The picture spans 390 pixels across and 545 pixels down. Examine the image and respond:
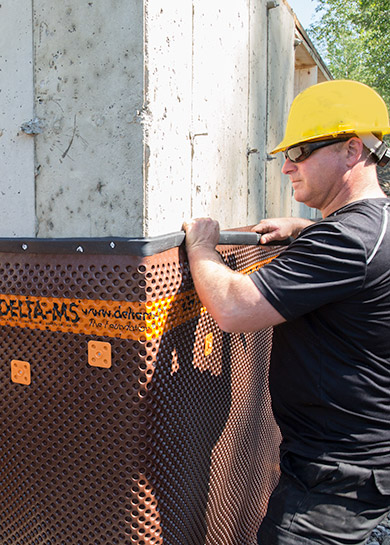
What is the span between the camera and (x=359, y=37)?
26.8 metres

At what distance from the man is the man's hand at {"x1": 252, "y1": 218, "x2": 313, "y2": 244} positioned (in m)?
0.68

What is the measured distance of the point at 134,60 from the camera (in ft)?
6.40

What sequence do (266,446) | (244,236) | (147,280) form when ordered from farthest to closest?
(266,446) < (244,236) < (147,280)

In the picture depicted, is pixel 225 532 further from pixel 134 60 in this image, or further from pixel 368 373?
pixel 134 60

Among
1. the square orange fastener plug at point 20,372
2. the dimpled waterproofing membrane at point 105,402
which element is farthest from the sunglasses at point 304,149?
the square orange fastener plug at point 20,372

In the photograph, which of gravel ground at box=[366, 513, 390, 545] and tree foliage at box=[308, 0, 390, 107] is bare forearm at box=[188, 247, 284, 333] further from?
tree foliage at box=[308, 0, 390, 107]

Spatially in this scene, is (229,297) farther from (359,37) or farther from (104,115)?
(359,37)

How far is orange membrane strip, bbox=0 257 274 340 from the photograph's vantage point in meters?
1.96

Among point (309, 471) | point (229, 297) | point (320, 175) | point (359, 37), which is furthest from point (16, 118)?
point (359, 37)

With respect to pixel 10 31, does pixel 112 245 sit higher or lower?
lower

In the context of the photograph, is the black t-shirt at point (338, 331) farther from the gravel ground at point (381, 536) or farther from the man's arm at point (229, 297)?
the gravel ground at point (381, 536)

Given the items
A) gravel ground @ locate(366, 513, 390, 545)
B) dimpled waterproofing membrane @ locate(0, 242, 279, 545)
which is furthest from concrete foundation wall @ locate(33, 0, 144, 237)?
gravel ground @ locate(366, 513, 390, 545)

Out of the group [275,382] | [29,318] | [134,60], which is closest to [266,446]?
[275,382]

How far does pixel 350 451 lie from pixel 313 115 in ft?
4.45
